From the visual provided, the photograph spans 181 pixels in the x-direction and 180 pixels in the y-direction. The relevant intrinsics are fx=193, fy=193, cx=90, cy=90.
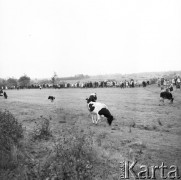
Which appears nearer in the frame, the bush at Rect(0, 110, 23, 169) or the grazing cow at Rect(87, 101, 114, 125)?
the bush at Rect(0, 110, 23, 169)

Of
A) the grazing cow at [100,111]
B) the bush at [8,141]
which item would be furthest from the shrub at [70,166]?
the grazing cow at [100,111]

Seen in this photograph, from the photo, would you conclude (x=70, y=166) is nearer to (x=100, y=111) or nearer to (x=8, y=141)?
(x=8, y=141)

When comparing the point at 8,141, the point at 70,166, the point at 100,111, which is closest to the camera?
the point at 70,166

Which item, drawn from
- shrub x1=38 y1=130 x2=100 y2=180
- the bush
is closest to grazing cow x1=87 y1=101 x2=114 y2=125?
the bush

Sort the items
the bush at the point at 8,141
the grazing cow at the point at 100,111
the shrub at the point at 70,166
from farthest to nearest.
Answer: the grazing cow at the point at 100,111
the bush at the point at 8,141
the shrub at the point at 70,166

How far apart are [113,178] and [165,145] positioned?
285 centimetres

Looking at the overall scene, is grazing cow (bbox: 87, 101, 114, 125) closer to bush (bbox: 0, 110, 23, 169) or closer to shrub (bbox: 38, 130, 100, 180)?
bush (bbox: 0, 110, 23, 169)

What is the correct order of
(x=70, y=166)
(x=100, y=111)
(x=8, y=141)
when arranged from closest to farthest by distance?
(x=70, y=166)
(x=8, y=141)
(x=100, y=111)

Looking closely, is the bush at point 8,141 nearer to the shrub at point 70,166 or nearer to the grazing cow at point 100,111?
the shrub at point 70,166

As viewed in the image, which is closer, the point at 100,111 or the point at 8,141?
the point at 8,141

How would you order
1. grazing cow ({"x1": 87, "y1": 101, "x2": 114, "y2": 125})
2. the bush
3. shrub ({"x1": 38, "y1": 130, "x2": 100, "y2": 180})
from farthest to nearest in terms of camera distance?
1. grazing cow ({"x1": 87, "y1": 101, "x2": 114, "y2": 125})
2. the bush
3. shrub ({"x1": 38, "y1": 130, "x2": 100, "y2": 180})

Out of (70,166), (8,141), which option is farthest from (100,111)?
(70,166)

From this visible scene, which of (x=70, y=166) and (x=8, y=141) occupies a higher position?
(x=8, y=141)

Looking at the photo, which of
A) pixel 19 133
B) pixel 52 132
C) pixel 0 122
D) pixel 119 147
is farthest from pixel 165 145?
pixel 0 122
